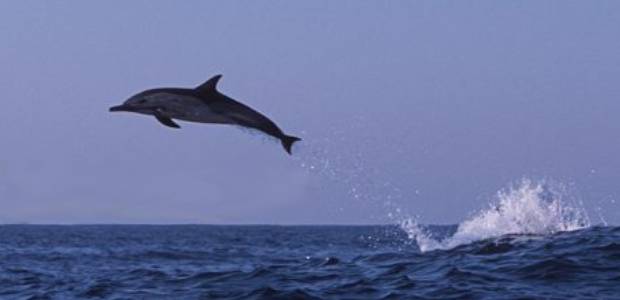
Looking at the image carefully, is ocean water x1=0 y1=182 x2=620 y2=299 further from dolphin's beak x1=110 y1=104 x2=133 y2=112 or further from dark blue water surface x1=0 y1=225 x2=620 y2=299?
dolphin's beak x1=110 y1=104 x2=133 y2=112

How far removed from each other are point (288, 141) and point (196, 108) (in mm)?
1264

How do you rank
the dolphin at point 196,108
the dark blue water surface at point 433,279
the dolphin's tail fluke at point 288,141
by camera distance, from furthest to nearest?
the dark blue water surface at point 433,279 < the dolphin's tail fluke at point 288,141 < the dolphin at point 196,108

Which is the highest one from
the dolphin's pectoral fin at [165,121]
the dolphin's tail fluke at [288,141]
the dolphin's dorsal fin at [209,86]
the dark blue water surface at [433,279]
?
the dolphin's dorsal fin at [209,86]

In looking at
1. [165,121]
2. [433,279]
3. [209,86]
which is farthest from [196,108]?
[433,279]

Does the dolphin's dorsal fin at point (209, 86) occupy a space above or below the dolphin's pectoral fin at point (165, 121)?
above

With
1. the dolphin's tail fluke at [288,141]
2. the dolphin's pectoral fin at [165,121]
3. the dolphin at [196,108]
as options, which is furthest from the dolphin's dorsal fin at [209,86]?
the dolphin's tail fluke at [288,141]

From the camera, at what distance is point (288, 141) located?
29.9 feet

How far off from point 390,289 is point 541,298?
258 centimetres

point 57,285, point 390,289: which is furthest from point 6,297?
point 390,289

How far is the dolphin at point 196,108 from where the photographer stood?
320 inches

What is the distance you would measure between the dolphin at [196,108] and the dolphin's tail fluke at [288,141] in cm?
4

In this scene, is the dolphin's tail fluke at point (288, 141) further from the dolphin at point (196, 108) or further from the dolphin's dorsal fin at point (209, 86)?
the dolphin's dorsal fin at point (209, 86)

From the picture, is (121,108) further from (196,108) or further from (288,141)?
(288,141)

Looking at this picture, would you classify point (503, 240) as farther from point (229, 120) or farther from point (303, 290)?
point (229, 120)
